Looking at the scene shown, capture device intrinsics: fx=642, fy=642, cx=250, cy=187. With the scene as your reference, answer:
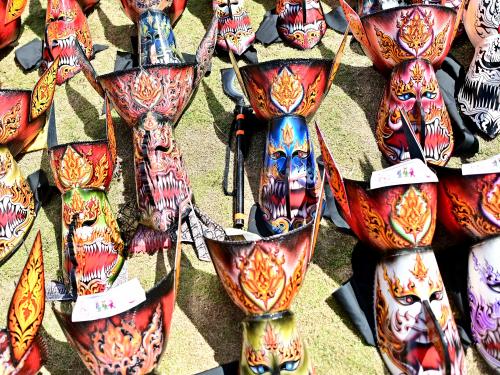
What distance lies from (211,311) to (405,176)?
1071mm

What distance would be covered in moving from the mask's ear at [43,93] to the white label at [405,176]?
1.82 m

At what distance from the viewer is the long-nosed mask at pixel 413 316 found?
2465 millimetres

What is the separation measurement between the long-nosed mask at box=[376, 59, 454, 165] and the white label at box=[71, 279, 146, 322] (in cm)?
161

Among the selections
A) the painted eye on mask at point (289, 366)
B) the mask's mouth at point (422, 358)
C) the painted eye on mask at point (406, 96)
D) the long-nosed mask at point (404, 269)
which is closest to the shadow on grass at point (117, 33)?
the painted eye on mask at point (406, 96)

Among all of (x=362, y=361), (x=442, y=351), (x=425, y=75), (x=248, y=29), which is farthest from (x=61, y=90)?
(x=442, y=351)

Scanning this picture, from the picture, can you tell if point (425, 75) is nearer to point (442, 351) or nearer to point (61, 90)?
point (442, 351)

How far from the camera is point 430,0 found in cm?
386

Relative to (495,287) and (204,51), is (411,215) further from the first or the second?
(204,51)

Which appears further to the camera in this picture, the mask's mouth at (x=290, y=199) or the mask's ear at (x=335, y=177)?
the mask's mouth at (x=290, y=199)

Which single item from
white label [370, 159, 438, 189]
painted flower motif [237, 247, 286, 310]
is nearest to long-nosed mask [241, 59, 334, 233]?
white label [370, 159, 438, 189]

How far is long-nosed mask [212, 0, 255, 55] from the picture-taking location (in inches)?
157

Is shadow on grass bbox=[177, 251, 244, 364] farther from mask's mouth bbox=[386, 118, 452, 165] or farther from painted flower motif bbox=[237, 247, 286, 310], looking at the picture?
mask's mouth bbox=[386, 118, 452, 165]

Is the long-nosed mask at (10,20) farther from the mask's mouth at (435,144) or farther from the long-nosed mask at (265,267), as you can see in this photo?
the mask's mouth at (435,144)

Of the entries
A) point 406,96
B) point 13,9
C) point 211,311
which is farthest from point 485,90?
point 13,9
